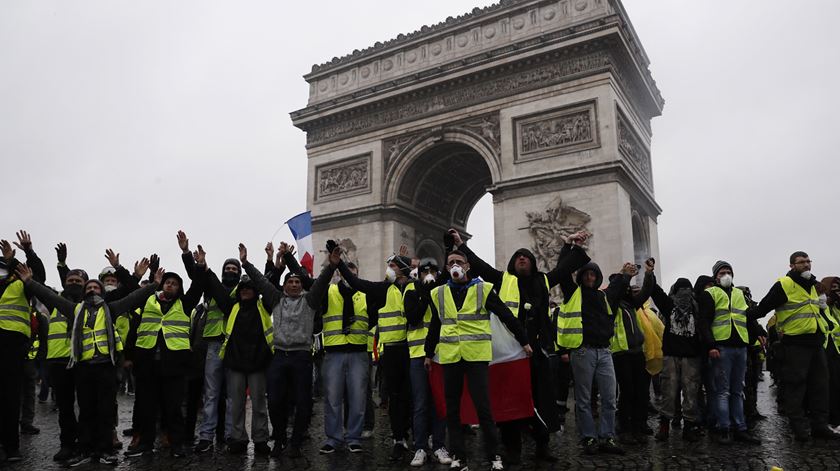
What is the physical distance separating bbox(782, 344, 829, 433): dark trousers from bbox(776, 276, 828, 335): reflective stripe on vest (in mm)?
210

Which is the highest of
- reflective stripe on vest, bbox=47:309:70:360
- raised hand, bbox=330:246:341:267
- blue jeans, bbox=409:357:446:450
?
raised hand, bbox=330:246:341:267

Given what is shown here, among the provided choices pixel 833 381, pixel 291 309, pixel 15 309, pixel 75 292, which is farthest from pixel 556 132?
pixel 15 309

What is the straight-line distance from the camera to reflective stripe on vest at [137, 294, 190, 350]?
6387 millimetres

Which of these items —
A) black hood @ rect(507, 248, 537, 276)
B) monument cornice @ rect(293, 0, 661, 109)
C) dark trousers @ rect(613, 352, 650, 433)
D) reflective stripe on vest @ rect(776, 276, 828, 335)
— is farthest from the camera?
monument cornice @ rect(293, 0, 661, 109)

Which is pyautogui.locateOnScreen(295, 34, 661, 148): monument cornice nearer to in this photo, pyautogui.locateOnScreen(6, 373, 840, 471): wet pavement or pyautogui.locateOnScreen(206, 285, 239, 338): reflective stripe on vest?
pyautogui.locateOnScreen(6, 373, 840, 471): wet pavement

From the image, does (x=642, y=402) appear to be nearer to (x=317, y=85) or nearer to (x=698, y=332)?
(x=698, y=332)

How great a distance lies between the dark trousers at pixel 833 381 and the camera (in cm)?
749

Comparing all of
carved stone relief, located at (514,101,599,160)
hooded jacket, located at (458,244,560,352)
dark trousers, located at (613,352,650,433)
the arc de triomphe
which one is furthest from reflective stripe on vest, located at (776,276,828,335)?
carved stone relief, located at (514,101,599,160)

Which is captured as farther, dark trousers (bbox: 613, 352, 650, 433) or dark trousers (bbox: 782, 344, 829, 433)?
dark trousers (bbox: 613, 352, 650, 433)

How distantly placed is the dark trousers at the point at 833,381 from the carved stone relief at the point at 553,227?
426 inches

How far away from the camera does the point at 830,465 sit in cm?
517

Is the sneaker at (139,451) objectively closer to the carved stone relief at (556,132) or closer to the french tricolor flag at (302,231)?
the french tricolor flag at (302,231)

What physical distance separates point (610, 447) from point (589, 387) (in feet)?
1.93

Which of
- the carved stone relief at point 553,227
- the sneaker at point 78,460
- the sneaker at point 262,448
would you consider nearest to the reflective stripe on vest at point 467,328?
the sneaker at point 262,448
